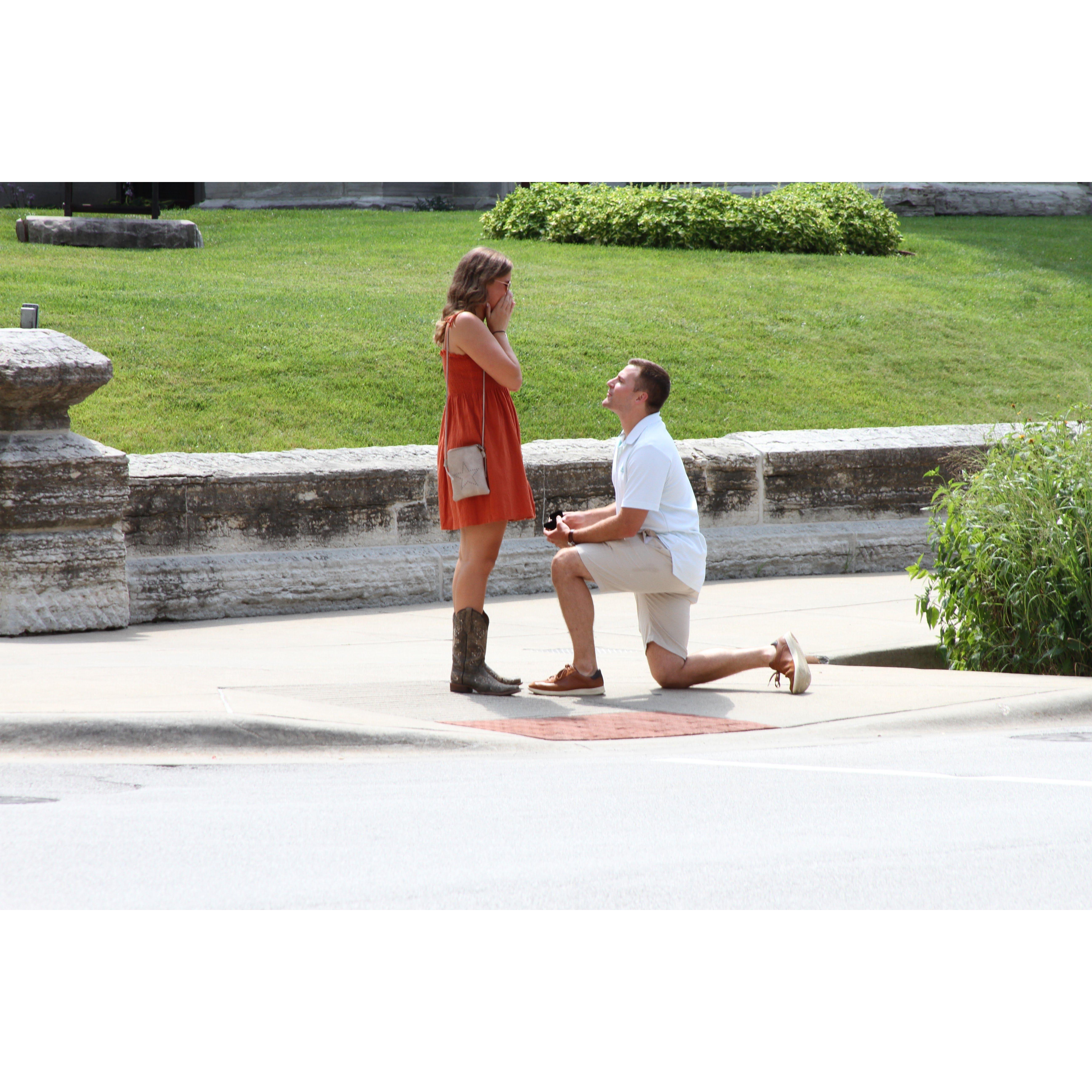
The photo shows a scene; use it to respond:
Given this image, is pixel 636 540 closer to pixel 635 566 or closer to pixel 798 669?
pixel 635 566

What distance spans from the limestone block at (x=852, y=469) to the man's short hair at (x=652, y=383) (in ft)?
14.0

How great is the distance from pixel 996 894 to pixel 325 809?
2207 millimetres

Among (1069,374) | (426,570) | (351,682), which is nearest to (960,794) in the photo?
(351,682)

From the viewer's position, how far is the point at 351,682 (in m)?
6.70

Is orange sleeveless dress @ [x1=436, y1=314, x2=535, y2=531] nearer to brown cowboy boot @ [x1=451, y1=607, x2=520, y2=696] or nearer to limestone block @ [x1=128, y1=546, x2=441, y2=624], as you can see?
brown cowboy boot @ [x1=451, y1=607, x2=520, y2=696]

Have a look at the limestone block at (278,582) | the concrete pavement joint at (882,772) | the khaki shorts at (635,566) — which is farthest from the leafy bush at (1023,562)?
the limestone block at (278,582)

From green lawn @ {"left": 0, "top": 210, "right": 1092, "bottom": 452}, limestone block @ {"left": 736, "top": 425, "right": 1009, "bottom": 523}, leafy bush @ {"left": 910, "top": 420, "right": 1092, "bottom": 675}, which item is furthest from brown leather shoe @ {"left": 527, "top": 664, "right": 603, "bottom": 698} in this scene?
limestone block @ {"left": 736, "top": 425, "right": 1009, "bottom": 523}

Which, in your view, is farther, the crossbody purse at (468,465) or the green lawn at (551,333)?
the green lawn at (551,333)

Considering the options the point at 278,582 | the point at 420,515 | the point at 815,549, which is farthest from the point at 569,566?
the point at 815,549

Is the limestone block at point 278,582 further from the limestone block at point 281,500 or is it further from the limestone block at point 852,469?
the limestone block at point 852,469

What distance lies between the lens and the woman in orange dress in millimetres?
6125

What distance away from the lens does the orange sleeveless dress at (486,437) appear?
6.22 metres

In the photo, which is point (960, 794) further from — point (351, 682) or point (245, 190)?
point (245, 190)

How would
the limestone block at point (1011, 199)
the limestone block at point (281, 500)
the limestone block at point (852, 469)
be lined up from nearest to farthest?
the limestone block at point (281, 500), the limestone block at point (852, 469), the limestone block at point (1011, 199)
